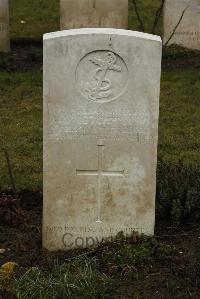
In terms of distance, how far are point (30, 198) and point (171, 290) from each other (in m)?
2.19

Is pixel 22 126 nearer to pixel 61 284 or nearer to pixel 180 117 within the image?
pixel 180 117

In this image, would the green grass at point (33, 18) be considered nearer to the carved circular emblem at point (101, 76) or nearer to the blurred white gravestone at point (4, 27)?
the blurred white gravestone at point (4, 27)

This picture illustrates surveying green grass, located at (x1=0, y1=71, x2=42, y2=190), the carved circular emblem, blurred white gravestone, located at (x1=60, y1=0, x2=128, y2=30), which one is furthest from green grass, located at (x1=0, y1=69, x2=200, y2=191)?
the carved circular emblem

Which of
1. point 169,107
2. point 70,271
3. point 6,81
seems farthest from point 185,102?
point 70,271

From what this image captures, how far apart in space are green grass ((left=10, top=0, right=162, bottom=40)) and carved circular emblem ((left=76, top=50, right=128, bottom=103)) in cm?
804

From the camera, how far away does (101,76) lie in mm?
5492

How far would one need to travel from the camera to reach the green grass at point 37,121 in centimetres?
782

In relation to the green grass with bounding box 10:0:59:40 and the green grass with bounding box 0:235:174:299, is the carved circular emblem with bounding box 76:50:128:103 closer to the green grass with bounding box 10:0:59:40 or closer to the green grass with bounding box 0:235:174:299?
the green grass with bounding box 0:235:174:299

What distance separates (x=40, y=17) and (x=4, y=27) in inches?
92.4

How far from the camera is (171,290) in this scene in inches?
197

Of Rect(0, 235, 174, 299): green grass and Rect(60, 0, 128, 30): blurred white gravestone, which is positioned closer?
Rect(0, 235, 174, 299): green grass

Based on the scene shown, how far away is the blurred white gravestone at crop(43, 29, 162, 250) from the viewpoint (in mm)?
5445

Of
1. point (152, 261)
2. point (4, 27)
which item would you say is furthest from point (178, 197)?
point (4, 27)

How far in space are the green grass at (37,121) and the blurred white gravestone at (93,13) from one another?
1.67 meters
